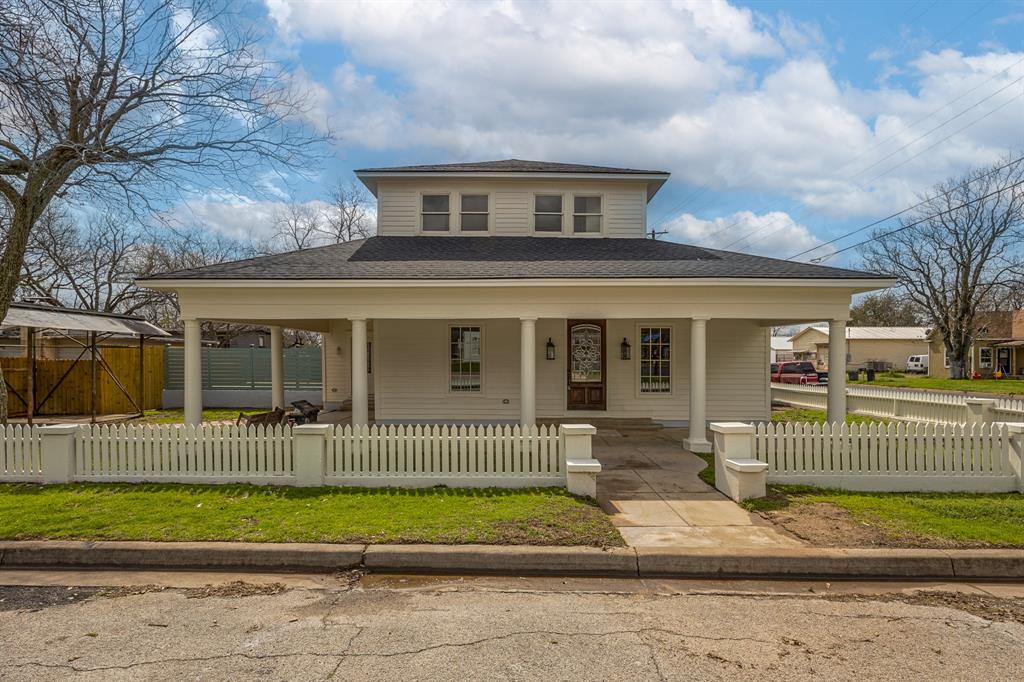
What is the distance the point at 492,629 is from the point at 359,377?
669 centimetres

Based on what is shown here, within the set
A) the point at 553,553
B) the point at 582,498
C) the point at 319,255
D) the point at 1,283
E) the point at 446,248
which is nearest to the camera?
the point at 553,553

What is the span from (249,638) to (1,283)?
9.43 metres

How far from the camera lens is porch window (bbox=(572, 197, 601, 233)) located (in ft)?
46.8

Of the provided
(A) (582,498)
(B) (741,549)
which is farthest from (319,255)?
(B) (741,549)

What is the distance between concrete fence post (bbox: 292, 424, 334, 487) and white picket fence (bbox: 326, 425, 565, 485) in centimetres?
14

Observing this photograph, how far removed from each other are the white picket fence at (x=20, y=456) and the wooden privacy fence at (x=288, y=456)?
0.01 metres

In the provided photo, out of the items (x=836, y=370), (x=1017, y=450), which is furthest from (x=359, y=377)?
(x=1017, y=450)

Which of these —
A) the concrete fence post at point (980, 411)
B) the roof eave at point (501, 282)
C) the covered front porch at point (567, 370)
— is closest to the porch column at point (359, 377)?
the roof eave at point (501, 282)

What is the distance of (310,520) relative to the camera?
612 centimetres

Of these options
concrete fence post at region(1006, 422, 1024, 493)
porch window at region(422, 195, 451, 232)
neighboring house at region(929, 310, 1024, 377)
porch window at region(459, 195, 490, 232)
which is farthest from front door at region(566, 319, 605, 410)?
neighboring house at region(929, 310, 1024, 377)

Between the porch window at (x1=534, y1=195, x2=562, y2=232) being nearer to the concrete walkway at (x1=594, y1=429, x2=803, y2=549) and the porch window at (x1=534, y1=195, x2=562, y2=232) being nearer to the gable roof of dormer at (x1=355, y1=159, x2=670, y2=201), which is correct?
the gable roof of dormer at (x1=355, y1=159, x2=670, y2=201)

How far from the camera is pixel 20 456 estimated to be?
25.3ft

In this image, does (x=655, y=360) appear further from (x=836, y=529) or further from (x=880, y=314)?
(x=880, y=314)

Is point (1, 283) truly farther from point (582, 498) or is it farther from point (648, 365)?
point (648, 365)
